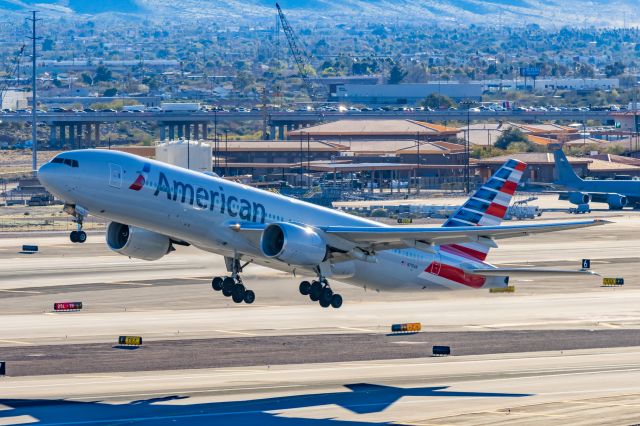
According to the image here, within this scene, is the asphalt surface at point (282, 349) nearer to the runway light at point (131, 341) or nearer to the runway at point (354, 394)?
the runway light at point (131, 341)

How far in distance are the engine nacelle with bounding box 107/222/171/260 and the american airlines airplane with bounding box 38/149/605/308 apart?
6 cm

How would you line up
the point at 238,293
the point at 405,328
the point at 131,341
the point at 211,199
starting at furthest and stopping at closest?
1. the point at 405,328
2. the point at 131,341
3. the point at 238,293
4. the point at 211,199

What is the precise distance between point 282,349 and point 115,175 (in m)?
22.4

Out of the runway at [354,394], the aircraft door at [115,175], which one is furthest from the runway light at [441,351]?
the aircraft door at [115,175]

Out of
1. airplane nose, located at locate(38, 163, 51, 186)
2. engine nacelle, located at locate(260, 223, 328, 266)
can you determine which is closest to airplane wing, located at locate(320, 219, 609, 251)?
engine nacelle, located at locate(260, 223, 328, 266)

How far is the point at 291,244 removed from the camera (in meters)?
79.9

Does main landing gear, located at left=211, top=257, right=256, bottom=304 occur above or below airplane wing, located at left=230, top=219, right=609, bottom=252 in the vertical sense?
below

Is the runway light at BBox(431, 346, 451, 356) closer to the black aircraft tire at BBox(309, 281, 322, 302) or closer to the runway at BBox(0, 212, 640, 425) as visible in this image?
the runway at BBox(0, 212, 640, 425)

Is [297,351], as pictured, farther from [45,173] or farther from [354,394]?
[45,173]

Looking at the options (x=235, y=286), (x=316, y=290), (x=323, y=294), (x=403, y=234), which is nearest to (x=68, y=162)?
(x=235, y=286)

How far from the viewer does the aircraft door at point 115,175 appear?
77.2 meters

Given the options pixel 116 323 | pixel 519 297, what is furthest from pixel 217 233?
pixel 519 297

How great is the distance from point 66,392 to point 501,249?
86.3 meters

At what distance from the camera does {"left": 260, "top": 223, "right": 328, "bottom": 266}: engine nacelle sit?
7994cm
